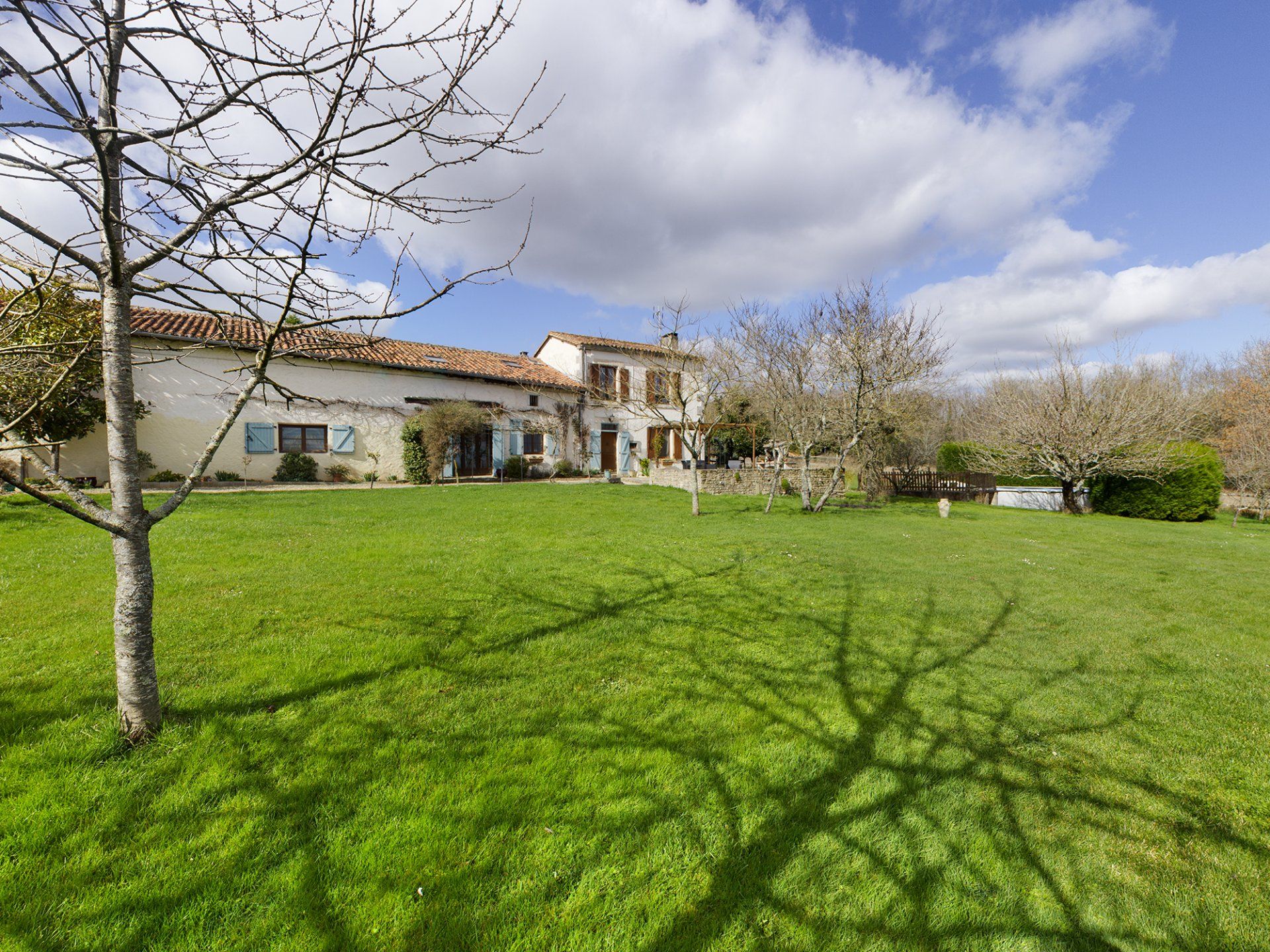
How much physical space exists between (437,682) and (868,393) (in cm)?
1317

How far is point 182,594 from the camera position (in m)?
4.88

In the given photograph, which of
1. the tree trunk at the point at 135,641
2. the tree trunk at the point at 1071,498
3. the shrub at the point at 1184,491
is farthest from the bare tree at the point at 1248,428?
the tree trunk at the point at 135,641

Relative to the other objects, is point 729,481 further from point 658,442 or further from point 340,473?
point 340,473

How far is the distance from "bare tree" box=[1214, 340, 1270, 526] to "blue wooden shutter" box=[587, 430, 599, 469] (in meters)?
23.2

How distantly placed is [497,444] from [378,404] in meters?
5.07

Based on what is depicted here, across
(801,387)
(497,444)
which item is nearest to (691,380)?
(801,387)

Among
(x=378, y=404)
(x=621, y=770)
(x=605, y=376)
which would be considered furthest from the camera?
(x=605, y=376)

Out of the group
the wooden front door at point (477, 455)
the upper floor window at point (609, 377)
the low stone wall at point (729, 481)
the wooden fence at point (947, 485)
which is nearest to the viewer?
the low stone wall at point (729, 481)

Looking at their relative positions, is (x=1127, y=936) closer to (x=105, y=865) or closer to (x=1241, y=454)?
(x=105, y=865)

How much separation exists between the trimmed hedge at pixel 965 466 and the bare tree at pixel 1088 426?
2.07 meters

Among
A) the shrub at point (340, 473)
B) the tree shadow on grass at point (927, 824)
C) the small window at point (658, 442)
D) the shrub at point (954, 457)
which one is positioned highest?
the small window at point (658, 442)

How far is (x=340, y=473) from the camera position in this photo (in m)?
18.8

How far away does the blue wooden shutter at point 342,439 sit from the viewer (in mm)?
18906

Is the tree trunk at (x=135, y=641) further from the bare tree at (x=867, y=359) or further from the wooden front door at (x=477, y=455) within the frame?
the wooden front door at (x=477, y=455)
